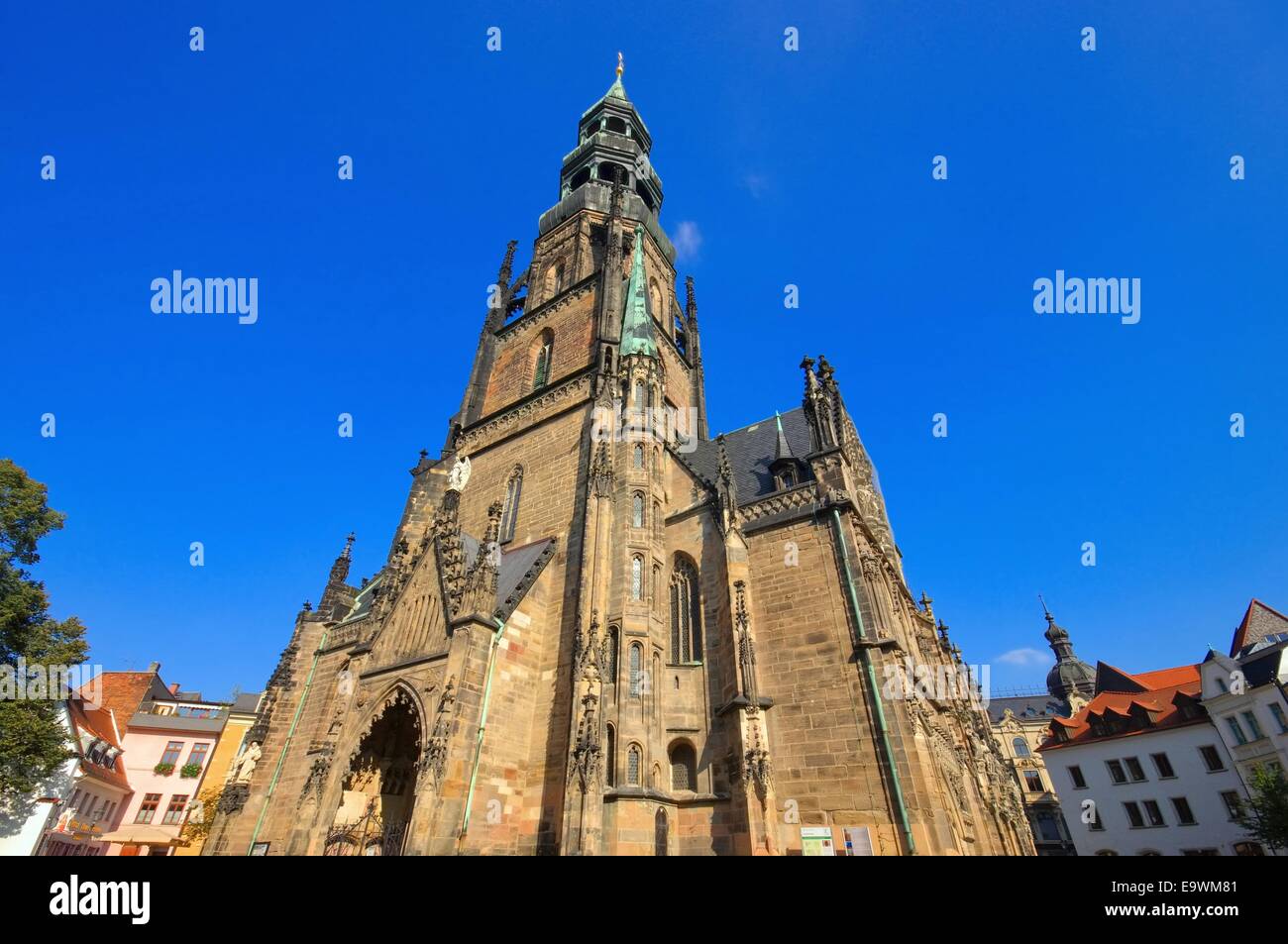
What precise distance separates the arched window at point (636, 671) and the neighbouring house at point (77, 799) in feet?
52.4

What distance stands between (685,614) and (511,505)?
816cm

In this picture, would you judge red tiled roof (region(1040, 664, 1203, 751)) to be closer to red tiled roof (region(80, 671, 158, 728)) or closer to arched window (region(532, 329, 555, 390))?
arched window (region(532, 329, 555, 390))

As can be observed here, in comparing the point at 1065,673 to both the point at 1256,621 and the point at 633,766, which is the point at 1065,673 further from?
the point at 633,766

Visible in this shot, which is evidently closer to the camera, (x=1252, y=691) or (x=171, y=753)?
(x=1252, y=691)

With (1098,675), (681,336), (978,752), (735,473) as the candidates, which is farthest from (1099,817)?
(681,336)

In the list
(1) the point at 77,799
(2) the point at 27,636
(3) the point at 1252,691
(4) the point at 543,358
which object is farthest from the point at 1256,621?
(1) the point at 77,799

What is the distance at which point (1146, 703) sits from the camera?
1344 inches

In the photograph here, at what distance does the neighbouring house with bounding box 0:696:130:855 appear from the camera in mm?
19422

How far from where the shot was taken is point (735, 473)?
65.8 feet

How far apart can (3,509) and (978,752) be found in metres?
29.9

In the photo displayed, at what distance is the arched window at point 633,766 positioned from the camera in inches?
491

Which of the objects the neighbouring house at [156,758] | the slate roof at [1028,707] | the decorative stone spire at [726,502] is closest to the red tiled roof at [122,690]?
the neighbouring house at [156,758]

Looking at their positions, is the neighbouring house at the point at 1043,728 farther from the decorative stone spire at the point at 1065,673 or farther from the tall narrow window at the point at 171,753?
the tall narrow window at the point at 171,753

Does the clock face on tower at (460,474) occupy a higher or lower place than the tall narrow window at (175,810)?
higher
